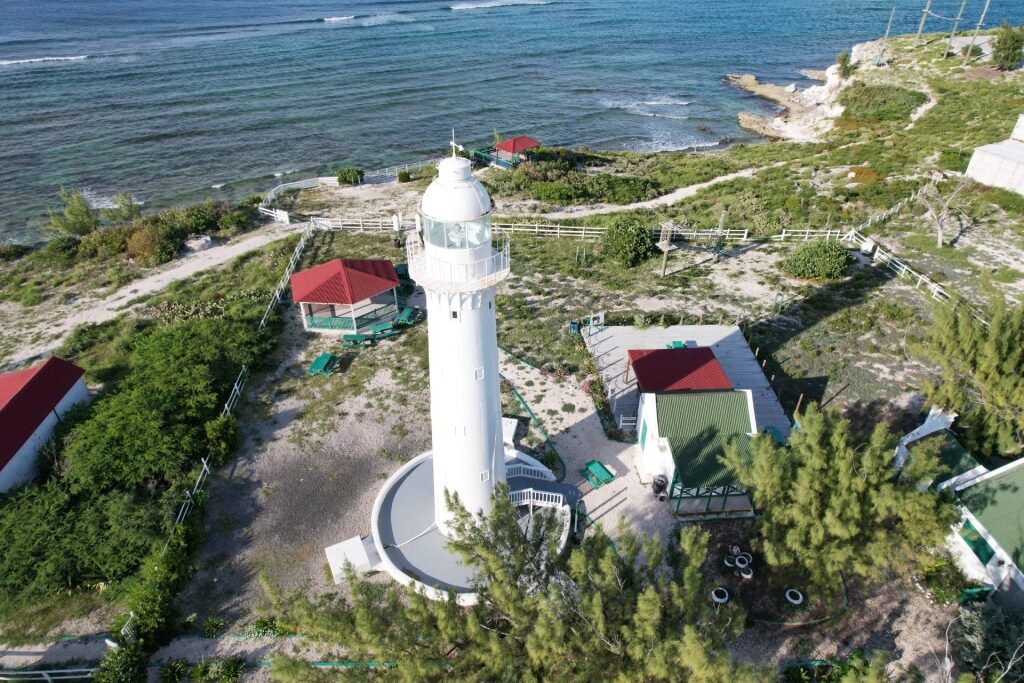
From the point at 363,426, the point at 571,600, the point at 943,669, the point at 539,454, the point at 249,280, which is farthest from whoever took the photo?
the point at 249,280

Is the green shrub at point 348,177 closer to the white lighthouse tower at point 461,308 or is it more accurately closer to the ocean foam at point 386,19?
the white lighthouse tower at point 461,308

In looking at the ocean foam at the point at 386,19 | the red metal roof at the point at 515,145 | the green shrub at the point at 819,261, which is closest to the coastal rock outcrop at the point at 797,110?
the red metal roof at the point at 515,145

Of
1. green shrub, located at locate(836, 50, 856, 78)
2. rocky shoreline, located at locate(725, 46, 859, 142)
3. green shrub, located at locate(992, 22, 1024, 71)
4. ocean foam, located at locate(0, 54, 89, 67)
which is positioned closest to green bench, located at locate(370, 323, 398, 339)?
rocky shoreline, located at locate(725, 46, 859, 142)

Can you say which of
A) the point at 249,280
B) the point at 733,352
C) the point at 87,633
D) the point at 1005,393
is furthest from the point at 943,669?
the point at 249,280

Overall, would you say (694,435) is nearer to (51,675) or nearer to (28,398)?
(51,675)

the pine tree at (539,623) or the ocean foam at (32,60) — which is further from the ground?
the ocean foam at (32,60)

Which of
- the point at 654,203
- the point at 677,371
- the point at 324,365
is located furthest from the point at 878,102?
the point at 324,365

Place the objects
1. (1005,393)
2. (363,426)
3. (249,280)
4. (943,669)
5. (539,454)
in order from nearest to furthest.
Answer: (943,669) → (1005,393) → (539,454) → (363,426) → (249,280)

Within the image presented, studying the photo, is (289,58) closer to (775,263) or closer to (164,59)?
(164,59)
